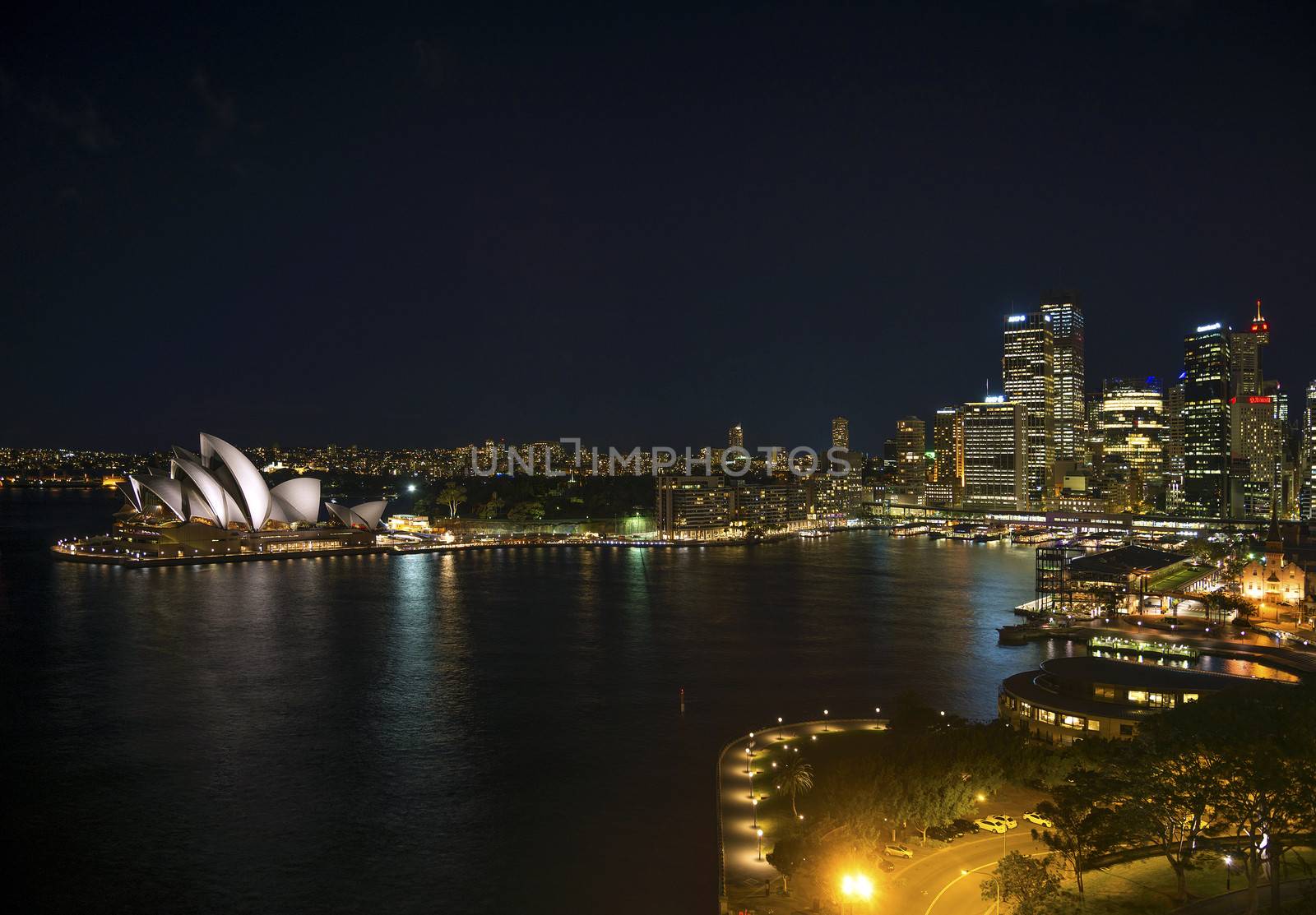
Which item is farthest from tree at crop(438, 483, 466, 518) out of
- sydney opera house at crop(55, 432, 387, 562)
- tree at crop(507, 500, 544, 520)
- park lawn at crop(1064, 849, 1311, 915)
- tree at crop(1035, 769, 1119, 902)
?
park lawn at crop(1064, 849, 1311, 915)

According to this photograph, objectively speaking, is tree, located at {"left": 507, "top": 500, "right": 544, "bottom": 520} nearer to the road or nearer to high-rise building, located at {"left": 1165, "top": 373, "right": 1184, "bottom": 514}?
the road

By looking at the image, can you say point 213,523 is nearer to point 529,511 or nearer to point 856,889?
point 529,511

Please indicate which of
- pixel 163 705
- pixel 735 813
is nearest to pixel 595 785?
pixel 735 813

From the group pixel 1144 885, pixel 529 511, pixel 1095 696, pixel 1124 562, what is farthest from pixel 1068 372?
pixel 1144 885

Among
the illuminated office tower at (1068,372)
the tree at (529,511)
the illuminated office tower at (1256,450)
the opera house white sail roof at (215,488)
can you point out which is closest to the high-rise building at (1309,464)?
the illuminated office tower at (1256,450)

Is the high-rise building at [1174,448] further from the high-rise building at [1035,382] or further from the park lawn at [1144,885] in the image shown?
the park lawn at [1144,885]
